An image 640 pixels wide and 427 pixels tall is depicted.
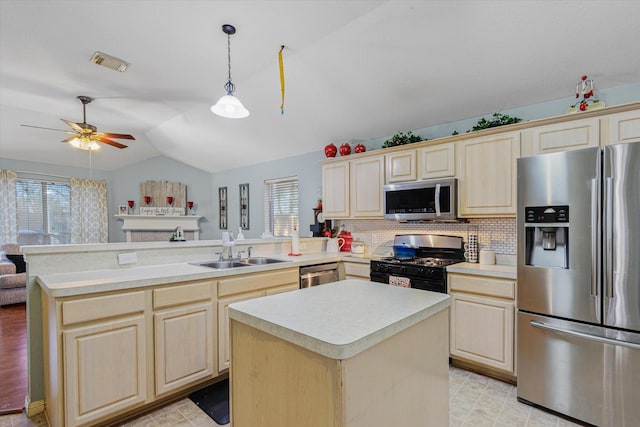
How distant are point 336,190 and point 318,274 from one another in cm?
118

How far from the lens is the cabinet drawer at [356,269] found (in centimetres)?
340

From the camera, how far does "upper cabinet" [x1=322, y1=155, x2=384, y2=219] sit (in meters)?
3.61

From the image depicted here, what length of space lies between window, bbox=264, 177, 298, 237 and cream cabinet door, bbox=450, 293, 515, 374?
294 cm

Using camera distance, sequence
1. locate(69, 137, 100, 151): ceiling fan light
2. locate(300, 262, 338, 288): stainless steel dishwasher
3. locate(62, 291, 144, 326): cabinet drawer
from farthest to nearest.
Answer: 1. locate(69, 137, 100, 151): ceiling fan light
2. locate(300, 262, 338, 288): stainless steel dishwasher
3. locate(62, 291, 144, 326): cabinet drawer

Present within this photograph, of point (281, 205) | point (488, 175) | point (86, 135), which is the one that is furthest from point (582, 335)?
point (86, 135)

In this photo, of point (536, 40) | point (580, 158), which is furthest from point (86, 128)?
point (580, 158)

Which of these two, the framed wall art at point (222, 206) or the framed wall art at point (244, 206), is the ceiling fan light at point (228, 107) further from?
the framed wall art at point (222, 206)

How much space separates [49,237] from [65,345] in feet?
18.4

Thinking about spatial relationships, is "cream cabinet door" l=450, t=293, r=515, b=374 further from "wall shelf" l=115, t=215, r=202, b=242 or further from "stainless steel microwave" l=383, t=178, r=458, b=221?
"wall shelf" l=115, t=215, r=202, b=242

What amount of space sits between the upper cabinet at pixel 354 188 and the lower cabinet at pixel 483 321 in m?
1.25

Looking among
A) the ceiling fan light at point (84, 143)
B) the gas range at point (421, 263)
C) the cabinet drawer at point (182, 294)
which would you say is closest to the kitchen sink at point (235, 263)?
the cabinet drawer at point (182, 294)

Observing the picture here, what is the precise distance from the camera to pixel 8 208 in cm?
540

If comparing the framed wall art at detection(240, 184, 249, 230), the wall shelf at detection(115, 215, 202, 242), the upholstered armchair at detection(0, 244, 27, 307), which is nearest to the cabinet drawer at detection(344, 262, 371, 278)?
the framed wall art at detection(240, 184, 249, 230)

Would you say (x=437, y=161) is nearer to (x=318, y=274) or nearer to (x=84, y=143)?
(x=318, y=274)
